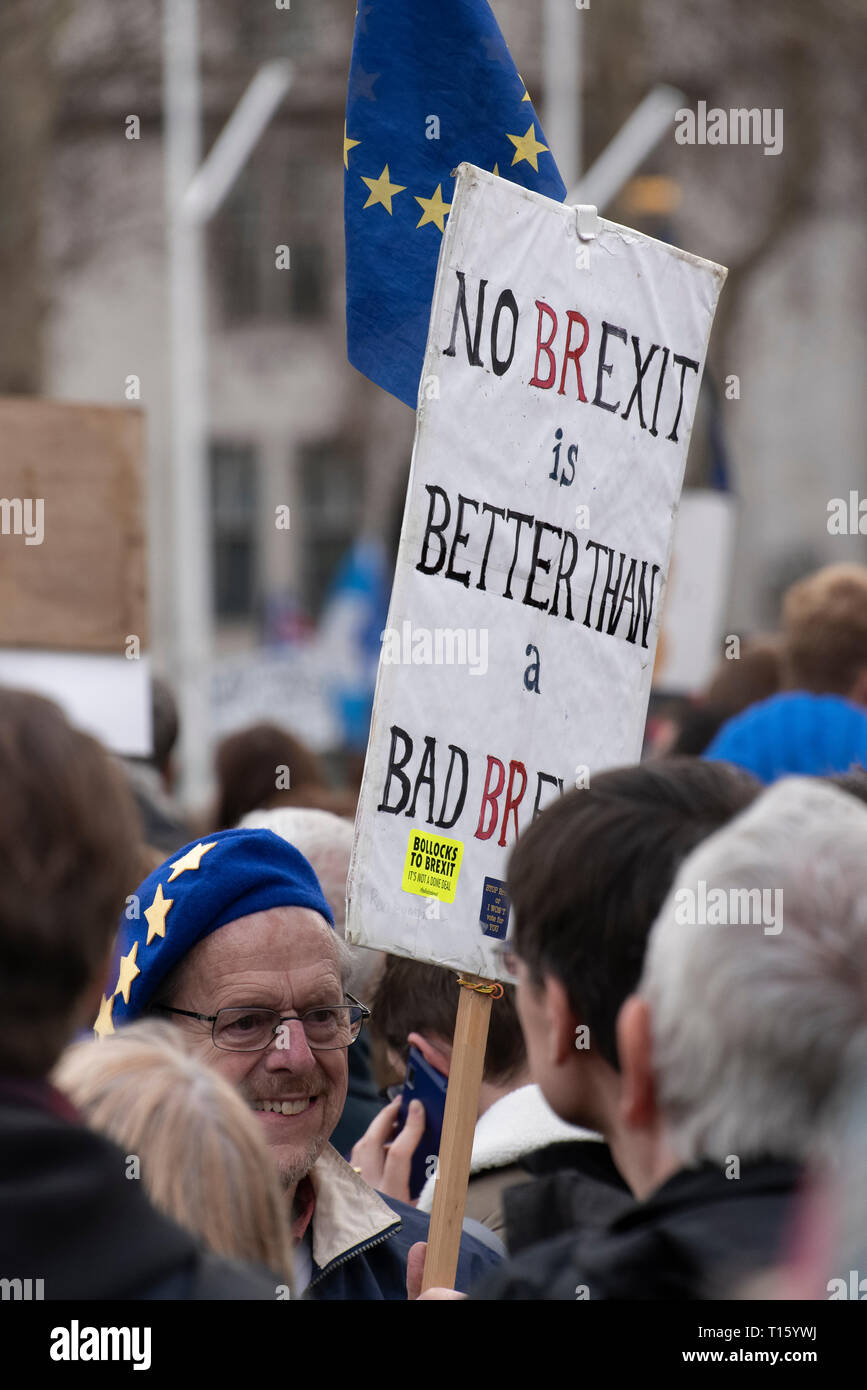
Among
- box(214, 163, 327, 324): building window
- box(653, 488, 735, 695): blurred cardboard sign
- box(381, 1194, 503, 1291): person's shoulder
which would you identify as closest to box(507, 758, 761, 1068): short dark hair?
box(381, 1194, 503, 1291): person's shoulder

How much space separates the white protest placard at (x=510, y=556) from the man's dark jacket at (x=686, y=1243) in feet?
3.02

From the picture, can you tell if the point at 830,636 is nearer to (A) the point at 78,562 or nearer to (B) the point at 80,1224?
(A) the point at 78,562

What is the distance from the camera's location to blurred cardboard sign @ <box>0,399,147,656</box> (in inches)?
192

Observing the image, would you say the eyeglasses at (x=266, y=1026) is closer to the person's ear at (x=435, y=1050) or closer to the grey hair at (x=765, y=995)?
the person's ear at (x=435, y=1050)

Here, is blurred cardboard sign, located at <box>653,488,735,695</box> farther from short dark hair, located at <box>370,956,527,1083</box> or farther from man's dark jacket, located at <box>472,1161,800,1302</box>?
man's dark jacket, located at <box>472,1161,800,1302</box>

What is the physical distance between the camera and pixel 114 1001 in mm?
2863

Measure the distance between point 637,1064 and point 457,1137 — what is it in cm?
84

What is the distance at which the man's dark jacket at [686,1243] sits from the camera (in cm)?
166

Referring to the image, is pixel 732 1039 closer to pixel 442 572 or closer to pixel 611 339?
pixel 442 572

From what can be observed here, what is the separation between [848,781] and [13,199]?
559 inches

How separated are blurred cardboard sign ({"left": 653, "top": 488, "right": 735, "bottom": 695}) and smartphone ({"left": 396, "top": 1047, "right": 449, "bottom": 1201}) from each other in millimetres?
5105

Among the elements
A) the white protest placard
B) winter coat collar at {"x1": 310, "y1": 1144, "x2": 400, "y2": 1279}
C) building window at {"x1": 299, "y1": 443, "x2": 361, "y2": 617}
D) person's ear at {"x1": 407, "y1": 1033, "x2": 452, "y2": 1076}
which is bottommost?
winter coat collar at {"x1": 310, "y1": 1144, "x2": 400, "y2": 1279}

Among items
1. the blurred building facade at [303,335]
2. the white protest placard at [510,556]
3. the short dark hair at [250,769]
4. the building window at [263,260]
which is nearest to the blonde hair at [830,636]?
the short dark hair at [250,769]

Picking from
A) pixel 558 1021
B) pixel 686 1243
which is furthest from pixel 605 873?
pixel 686 1243
